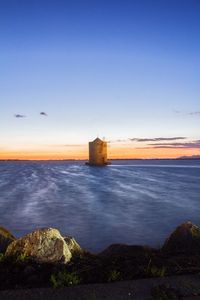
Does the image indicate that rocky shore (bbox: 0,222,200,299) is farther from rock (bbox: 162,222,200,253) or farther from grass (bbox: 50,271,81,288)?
rock (bbox: 162,222,200,253)

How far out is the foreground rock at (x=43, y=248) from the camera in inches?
311

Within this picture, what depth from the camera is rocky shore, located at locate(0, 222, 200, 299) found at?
698cm

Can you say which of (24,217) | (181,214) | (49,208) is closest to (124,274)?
(24,217)

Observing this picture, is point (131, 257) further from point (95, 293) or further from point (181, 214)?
point (181, 214)

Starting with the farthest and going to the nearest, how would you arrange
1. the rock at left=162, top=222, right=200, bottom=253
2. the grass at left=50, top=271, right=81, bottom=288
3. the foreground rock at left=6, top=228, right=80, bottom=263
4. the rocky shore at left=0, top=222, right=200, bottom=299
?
the rock at left=162, top=222, right=200, bottom=253 < the foreground rock at left=6, top=228, right=80, bottom=263 < the rocky shore at left=0, top=222, right=200, bottom=299 < the grass at left=50, top=271, right=81, bottom=288

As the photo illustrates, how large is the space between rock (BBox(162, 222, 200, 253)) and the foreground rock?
11.2ft

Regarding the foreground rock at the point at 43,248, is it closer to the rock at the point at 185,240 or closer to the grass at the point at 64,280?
the grass at the point at 64,280

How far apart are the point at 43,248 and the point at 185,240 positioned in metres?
4.23

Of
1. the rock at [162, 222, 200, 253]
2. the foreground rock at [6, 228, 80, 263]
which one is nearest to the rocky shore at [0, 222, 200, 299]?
the foreground rock at [6, 228, 80, 263]

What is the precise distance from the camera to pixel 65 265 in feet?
25.6

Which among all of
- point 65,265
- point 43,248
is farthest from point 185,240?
point 43,248

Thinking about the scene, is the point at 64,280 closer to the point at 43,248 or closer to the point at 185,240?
the point at 43,248

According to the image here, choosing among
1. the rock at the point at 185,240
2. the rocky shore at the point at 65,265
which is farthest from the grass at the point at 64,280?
the rock at the point at 185,240

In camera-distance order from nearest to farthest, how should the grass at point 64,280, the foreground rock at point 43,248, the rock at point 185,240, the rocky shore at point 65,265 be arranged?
the grass at point 64,280
the rocky shore at point 65,265
the foreground rock at point 43,248
the rock at point 185,240
